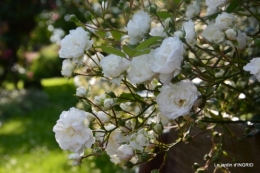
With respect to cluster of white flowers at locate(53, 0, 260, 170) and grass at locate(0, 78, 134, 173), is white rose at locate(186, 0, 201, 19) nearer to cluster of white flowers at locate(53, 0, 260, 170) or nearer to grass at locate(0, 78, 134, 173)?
cluster of white flowers at locate(53, 0, 260, 170)

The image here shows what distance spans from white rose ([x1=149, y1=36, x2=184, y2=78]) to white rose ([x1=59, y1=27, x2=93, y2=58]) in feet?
0.58

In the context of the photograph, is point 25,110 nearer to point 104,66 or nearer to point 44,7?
point 44,7

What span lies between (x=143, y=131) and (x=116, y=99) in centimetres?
8

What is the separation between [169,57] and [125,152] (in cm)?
20

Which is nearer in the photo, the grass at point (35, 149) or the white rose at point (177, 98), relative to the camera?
the white rose at point (177, 98)

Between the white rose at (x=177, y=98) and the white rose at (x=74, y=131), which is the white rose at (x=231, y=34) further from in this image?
the white rose at (x=74, y=131)

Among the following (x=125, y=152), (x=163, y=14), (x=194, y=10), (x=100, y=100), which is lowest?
(x=125, y=152)

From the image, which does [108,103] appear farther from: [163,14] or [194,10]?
[194,10]

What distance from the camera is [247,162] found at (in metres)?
0.83

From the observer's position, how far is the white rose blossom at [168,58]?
619 millimetres

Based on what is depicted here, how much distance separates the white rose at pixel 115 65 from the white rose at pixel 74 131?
0.26ft

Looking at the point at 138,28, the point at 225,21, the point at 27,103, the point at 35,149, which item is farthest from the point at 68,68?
the point at 27,103

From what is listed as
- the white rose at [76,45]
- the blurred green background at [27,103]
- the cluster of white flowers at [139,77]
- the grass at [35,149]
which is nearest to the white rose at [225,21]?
the cluster of white flowers at [139,77]

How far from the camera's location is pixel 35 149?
15.1 ft
